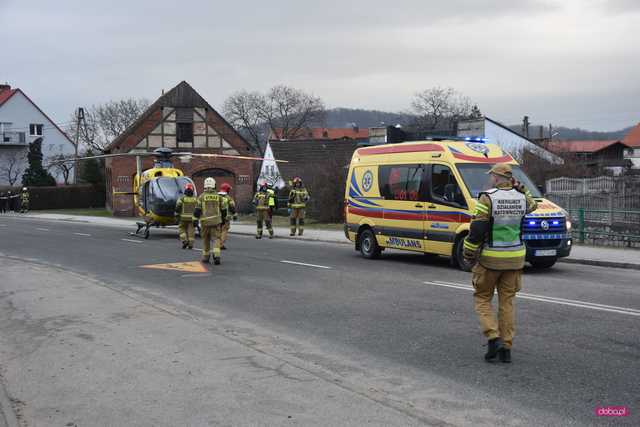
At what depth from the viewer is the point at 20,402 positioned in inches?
230

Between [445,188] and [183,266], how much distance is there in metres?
5.80

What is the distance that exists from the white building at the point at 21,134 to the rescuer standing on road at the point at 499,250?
7374 centimetres

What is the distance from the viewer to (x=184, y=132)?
49.4 meters

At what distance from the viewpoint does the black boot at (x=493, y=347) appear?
6715 millimetres

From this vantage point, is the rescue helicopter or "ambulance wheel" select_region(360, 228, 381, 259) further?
the rescue helicopter

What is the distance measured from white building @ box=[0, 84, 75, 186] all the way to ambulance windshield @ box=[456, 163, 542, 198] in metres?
68.1

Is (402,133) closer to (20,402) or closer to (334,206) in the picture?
(20,402)

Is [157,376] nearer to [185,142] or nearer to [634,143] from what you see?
[185,142]

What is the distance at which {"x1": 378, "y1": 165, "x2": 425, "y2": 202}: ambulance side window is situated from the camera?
48.0 feet

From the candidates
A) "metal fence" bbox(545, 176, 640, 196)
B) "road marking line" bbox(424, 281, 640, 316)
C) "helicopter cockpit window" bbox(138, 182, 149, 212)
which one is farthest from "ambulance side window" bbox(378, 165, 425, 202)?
"helicopter cockpit window" bbox(138, 182, 149, 212)

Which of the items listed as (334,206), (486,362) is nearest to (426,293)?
(486,362)

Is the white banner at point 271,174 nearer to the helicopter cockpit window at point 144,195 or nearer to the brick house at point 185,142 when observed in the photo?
the brick house at point 185,142

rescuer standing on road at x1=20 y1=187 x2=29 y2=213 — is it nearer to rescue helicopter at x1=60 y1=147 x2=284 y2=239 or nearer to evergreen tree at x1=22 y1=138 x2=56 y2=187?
evergreen tree at x1=22 y1=138 x2=56 y2=187

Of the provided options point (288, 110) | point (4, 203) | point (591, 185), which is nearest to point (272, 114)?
point (288, 110)
